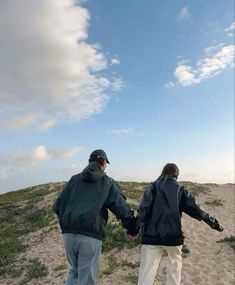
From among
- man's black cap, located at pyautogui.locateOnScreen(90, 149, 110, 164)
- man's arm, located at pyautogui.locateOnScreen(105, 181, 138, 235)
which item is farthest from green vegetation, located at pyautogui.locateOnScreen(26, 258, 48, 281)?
man's black cap, located at pyautogui.locateOnScreen(90, 149, 110, 164)

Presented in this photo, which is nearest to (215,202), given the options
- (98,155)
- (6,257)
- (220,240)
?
(220,240)

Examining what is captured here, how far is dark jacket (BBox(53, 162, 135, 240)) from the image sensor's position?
6918mm

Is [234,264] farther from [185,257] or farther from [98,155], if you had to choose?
[98,155]

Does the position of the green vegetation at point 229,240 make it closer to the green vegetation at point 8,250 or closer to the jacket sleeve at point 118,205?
the green vegetation at point 8,250

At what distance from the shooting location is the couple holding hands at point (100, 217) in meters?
6.91

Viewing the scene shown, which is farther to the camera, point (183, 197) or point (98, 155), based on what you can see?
point (183, 197)

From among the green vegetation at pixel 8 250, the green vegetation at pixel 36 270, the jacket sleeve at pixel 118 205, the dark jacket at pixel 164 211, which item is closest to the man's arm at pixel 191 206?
the dark jacket at pixel 164 211

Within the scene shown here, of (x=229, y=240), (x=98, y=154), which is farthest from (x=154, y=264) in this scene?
(x=229, y=240)

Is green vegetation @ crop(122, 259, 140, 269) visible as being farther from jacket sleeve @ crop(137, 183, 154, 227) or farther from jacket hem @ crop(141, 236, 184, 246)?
jacket sleeve @ crop(137, 183, 154, 227)

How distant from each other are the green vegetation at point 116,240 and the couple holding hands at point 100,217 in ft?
26.2

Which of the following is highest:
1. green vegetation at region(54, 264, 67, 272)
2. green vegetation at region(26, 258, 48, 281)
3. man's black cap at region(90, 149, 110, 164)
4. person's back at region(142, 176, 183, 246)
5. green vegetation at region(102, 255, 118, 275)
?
man's black cap at region(90, 149, 110, 164)

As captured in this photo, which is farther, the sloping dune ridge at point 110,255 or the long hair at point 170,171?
the sloping dune ridge at point 110,255

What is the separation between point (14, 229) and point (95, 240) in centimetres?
1663

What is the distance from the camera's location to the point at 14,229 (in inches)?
886
